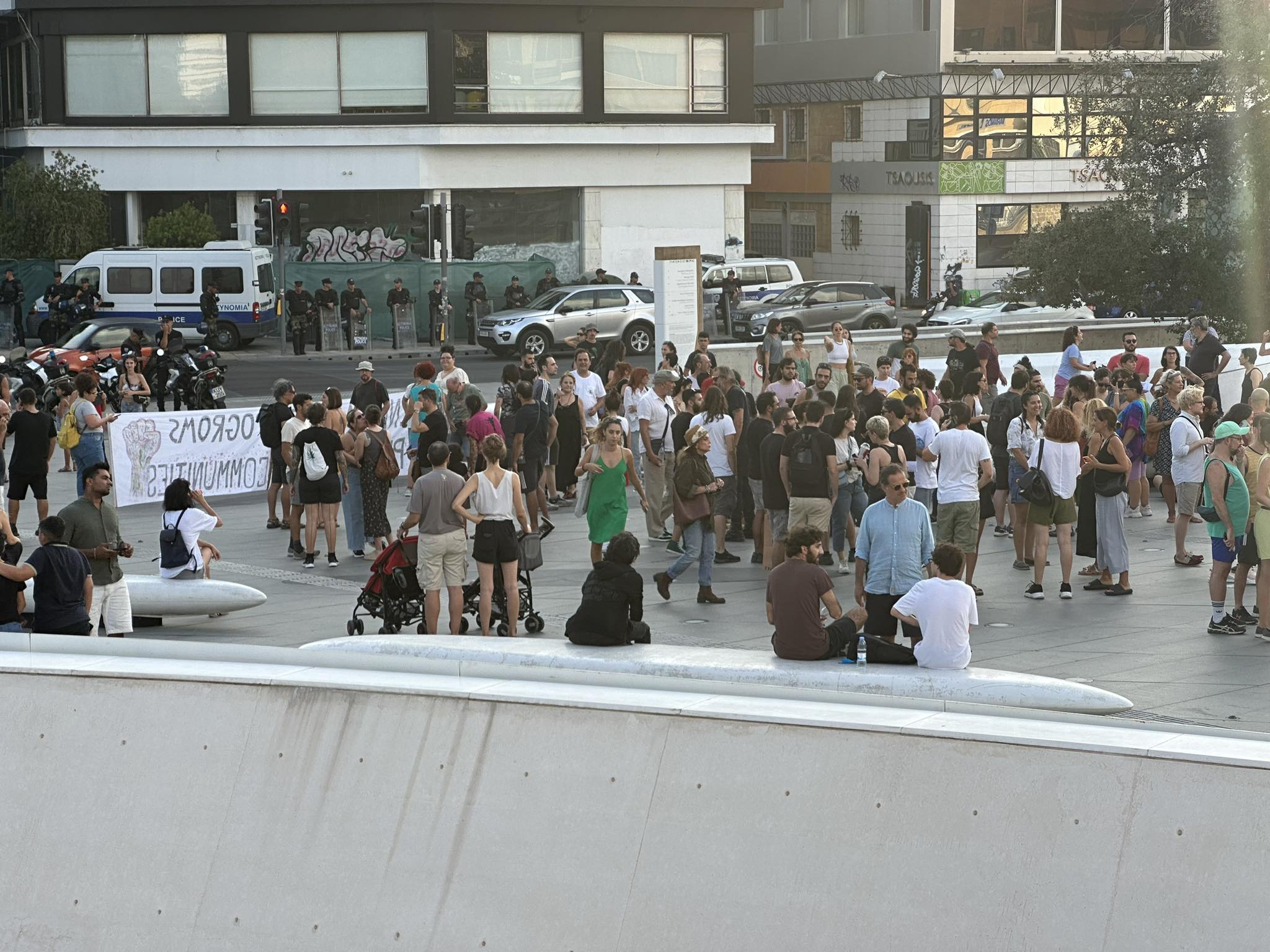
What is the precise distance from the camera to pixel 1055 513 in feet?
43.8

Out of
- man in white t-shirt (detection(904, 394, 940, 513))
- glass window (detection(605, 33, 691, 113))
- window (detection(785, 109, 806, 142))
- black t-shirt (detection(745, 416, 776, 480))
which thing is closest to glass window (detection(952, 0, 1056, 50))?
window (detection(785, 109, 806, 142))

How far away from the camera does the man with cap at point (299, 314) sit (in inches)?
1453

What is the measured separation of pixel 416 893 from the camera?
741cm

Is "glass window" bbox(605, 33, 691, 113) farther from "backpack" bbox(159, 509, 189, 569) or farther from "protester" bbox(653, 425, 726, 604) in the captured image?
"backpack" bbox(159, 509, 189, 569)

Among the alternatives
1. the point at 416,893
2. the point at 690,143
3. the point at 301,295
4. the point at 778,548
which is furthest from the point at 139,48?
the point at 416,893

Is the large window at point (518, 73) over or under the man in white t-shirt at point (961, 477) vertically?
over

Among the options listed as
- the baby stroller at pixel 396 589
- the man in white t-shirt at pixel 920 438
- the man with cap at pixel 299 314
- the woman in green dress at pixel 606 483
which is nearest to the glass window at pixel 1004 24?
the man with cap at pixel 299 314

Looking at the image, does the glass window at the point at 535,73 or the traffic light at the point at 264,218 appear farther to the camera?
the glass window at the point at 535,73

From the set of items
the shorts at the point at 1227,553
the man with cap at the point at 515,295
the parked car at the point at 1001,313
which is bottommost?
the shorts at the point at 1227,553

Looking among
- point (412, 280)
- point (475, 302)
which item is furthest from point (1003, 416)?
point (412, 280)

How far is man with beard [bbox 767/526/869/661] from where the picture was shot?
9461 mm

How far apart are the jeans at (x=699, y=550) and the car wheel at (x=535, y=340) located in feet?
74.0

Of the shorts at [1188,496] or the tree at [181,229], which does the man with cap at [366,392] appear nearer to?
the shorts at [1188,496]

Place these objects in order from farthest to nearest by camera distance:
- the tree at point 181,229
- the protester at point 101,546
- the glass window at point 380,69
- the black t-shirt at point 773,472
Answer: the glass window at point 380,69 → the tree at point 181,229 → the black t-shirt at point 773,472 → the protester at point 101,546
